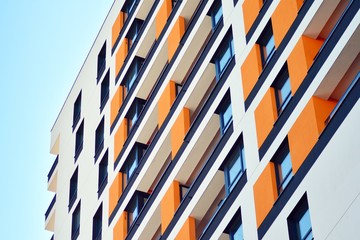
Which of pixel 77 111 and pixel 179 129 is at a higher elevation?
pixel 77 111

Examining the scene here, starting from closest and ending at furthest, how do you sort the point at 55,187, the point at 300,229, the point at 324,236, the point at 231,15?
the point at 324,236 < the point at 300,229 < the point at 231,15 < the point at 55,187

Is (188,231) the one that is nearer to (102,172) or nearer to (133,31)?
(102,172)

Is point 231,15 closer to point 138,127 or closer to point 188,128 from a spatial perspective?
point 188,128

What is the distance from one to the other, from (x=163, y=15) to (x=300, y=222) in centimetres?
2160

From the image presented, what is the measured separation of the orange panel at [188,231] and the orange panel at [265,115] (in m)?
5.90

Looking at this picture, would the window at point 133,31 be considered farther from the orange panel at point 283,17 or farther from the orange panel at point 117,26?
the orange panel at point 283,17

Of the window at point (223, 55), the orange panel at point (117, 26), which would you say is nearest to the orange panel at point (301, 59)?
the window at point (223, 55)

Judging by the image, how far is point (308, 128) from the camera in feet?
116

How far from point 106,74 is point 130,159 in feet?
29.4

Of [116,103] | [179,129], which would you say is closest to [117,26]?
[116,103]

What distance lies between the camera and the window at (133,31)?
191ft

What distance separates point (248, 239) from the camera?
1451 inches

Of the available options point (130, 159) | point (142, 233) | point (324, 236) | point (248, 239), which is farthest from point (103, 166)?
point (324, 236)

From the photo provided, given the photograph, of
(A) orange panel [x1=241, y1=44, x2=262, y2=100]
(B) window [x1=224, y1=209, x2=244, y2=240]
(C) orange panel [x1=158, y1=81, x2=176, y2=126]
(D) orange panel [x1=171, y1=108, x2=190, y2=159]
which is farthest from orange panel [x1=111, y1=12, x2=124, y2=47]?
(B) window [x1=224, y1=209, x2=244, y2=240]
